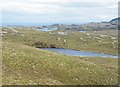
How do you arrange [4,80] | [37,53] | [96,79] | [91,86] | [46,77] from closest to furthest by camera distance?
[4,80] < [46,77] < [91,86] < [96,79] < [37,53]

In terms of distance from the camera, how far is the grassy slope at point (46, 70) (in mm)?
35344

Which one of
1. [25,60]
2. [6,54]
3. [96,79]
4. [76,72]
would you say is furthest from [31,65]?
[96,79]

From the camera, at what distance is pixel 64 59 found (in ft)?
156

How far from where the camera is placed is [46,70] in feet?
131

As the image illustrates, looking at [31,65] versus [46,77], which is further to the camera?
[31,65]

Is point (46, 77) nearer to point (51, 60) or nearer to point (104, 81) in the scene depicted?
point (51, 60)

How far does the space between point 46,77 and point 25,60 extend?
579cm

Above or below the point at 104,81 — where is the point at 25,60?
above

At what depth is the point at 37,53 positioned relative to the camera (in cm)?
4766

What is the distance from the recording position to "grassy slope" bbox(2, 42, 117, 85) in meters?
35.3

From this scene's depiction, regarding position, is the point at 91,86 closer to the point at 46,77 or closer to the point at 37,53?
the point at 46,77

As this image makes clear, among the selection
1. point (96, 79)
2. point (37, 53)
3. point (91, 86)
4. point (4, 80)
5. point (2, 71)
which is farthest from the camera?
point (37, 53)

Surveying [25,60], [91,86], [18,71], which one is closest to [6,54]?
[25,60]

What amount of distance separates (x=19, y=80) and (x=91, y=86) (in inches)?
491
